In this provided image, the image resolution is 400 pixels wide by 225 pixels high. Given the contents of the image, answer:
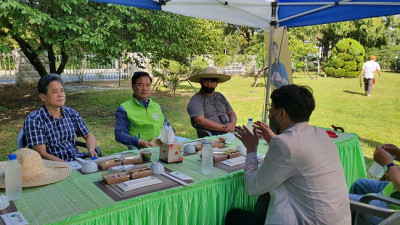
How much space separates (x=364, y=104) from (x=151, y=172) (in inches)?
396

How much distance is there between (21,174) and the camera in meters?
1.63

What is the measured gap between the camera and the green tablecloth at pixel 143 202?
4.48 feet

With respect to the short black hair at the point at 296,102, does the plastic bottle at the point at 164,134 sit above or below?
below

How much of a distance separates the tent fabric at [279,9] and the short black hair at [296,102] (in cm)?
230

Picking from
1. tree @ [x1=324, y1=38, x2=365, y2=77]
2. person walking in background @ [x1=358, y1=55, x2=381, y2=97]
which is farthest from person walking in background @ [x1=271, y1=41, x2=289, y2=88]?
tree @ [x1=324, y1=38, x2=365, y2=77]

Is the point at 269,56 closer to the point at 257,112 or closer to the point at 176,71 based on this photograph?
the point at 257,112

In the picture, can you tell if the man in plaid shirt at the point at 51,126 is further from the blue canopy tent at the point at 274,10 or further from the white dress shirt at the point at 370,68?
the white dress shirt at the point at 370,68

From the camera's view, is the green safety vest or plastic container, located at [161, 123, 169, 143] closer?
plastic container, located at [161, 123, 169, 143]

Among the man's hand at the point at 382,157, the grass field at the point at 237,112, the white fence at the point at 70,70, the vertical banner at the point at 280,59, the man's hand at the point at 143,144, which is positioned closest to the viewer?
the man's hand at the point at 382,157

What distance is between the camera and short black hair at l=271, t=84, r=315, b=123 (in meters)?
1.53

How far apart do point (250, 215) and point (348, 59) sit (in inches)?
850

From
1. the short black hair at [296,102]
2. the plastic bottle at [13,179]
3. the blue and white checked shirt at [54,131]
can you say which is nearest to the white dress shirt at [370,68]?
the short black hair at [296,102]

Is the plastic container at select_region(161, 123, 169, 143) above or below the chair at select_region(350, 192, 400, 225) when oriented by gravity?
above

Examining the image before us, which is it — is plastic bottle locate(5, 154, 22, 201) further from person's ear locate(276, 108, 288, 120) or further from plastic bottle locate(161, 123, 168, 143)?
person's ear locate(276, 108, 288, 120)
